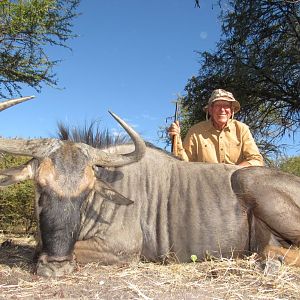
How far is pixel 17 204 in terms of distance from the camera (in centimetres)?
836

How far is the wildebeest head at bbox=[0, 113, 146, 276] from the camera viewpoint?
403 centimetres

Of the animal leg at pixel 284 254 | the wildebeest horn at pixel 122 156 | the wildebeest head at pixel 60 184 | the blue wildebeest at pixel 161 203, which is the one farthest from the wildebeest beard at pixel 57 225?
the animal leg at pixel 284 254

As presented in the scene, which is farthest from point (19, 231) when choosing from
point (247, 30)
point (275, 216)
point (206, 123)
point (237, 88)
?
point (247, 30)

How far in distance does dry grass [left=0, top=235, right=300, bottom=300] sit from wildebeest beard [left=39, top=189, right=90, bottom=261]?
0.75 ft

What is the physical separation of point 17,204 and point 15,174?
13.5 ft

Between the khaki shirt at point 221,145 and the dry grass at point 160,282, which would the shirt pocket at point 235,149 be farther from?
the dry grass at point 160,282

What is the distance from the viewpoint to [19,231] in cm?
855

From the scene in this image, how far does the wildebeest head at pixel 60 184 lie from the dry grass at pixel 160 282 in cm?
25

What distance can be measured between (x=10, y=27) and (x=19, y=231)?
17.5 ft

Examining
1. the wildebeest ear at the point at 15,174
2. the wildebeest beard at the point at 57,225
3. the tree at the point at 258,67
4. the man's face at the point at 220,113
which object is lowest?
the wildebeest beard at the point at 57,225

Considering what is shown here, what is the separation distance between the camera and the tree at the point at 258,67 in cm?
1223

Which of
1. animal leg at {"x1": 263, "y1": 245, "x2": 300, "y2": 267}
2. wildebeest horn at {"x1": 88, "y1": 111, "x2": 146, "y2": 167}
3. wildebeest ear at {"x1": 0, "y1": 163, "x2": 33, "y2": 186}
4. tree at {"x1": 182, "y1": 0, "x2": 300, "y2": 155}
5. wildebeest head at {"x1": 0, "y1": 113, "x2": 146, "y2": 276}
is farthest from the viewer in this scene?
tree at {"x1": 182, "y1": 0, "x2": 300, "y2": 155}

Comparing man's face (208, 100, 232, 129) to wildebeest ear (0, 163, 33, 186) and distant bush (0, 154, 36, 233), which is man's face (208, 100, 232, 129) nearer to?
wildebeest ear (0, 163, 33, 186)

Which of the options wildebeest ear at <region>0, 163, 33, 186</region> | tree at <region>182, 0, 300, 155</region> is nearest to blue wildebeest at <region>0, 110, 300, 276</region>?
wildebeest ear at <region>0, 163, 33, 186</region>
